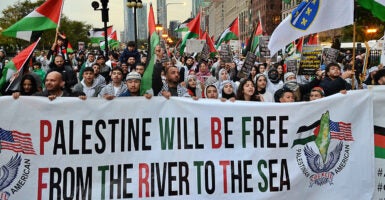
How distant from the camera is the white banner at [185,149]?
14.1ft

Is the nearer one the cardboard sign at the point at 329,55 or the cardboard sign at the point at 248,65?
the cardboard sign at the point at 248,65

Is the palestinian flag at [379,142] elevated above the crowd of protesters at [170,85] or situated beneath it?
situated beneath

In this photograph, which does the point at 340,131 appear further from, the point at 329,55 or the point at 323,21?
the point at 329,55

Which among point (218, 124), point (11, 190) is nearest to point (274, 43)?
point (218, 124)

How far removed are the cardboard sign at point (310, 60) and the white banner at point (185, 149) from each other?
4.55m

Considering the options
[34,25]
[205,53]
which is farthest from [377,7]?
[205,53]

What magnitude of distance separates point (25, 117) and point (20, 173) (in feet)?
1.75

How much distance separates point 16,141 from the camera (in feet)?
14.0

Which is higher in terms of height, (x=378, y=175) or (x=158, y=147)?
(x=158, y=147)

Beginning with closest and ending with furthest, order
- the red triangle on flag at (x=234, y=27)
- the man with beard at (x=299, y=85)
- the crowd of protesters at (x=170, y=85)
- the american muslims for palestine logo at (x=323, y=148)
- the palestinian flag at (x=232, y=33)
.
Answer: the american muslims for palestine logo at (x=323, y=148) → the crowd of protesters at (x=170, y=85) → the man with beard at (x=299, y=85) → the palestinian flag at (x=232, y=33) → the red triangle on flag at (x=234, y=27)

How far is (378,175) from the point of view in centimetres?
475

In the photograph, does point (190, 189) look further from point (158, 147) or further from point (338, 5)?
point (338, 5)

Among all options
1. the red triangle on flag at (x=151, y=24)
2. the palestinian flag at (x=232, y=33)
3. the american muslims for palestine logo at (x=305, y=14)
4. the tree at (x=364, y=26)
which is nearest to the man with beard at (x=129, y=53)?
the palestinian flag at (x=232, y=33)

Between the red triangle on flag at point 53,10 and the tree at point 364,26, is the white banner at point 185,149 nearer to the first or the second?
the red triangle on flag at point 53,10
